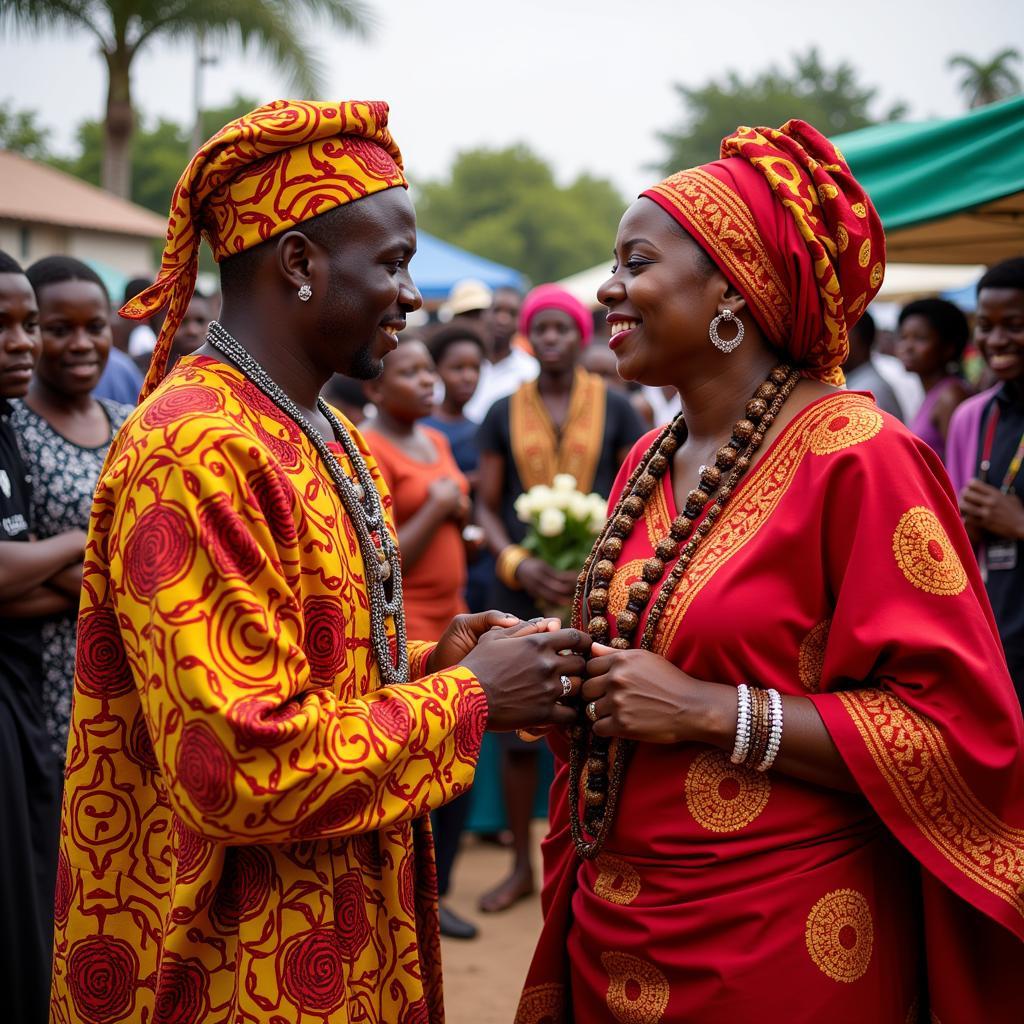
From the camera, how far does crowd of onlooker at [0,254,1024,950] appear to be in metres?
3.87

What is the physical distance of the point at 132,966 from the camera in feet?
7.61

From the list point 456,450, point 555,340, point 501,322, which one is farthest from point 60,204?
point 555,340

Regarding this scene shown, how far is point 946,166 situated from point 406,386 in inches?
102

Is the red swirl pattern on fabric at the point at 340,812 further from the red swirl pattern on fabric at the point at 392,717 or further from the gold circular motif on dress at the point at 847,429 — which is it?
the gold circular motif on dress at the point at 847,429

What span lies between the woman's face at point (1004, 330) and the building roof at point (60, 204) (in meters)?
23.3

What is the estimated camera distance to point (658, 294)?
264 cm

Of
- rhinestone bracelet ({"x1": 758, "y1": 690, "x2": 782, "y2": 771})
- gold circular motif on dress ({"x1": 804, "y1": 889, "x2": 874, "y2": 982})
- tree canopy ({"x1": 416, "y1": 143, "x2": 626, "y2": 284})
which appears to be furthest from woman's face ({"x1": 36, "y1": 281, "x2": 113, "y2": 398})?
tree canopy ({"x1": 416, "y1": 143, "x2": 626, "y2": 284})

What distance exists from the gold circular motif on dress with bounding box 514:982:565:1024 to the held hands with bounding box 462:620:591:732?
703 millimetres

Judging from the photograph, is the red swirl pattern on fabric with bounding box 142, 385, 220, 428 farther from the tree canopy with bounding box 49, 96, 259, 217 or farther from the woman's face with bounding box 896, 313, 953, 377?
the tree canopy with bounding box 49, 96, 259, 217

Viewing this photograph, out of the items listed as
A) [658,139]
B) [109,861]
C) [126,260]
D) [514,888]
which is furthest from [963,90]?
[109,861]

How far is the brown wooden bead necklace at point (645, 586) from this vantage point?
261 cm

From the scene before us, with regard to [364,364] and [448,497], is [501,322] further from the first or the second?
[364,364]

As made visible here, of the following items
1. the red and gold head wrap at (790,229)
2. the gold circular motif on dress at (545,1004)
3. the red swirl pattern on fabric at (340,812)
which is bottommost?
the gold circular motif on dress at (545,1004)

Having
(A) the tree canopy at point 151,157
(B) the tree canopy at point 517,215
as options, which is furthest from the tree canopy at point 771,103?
(A) the tree canopy at point 151,157
